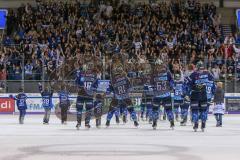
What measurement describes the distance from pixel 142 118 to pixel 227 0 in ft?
58.5

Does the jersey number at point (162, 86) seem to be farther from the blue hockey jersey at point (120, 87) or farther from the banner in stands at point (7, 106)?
the banner in stands at point (7, 106)

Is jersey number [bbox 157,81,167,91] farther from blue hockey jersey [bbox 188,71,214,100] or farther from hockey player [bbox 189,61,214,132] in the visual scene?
blue hockey jersey [bbox 188,71,214,100]

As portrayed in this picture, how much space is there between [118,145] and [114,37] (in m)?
21.0

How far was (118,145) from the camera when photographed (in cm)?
1345

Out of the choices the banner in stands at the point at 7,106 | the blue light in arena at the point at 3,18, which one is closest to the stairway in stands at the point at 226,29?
the blue light in arena at the point at 3,18

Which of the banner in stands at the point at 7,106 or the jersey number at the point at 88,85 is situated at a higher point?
the jersey number at the point at 88,85

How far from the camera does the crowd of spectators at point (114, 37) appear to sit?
1201 inches

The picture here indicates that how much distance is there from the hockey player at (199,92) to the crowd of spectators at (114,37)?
377 inches

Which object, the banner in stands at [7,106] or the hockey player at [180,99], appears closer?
the hockey player at [180,99]

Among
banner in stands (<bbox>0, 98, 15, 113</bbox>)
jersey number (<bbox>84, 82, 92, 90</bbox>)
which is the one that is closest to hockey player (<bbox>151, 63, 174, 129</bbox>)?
jersey number (<bbox>84, 82, 92, 90</bbox>)

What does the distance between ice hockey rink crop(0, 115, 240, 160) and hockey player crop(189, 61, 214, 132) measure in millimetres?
929

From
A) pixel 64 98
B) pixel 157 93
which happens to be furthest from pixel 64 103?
pixel 157 93

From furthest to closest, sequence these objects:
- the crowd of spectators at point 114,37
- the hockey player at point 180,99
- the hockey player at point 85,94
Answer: the crowd of spectators at point 114,37, the hockey player at point 180,99, the hockey player at point 85,94

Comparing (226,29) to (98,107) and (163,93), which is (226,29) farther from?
(163,93)
